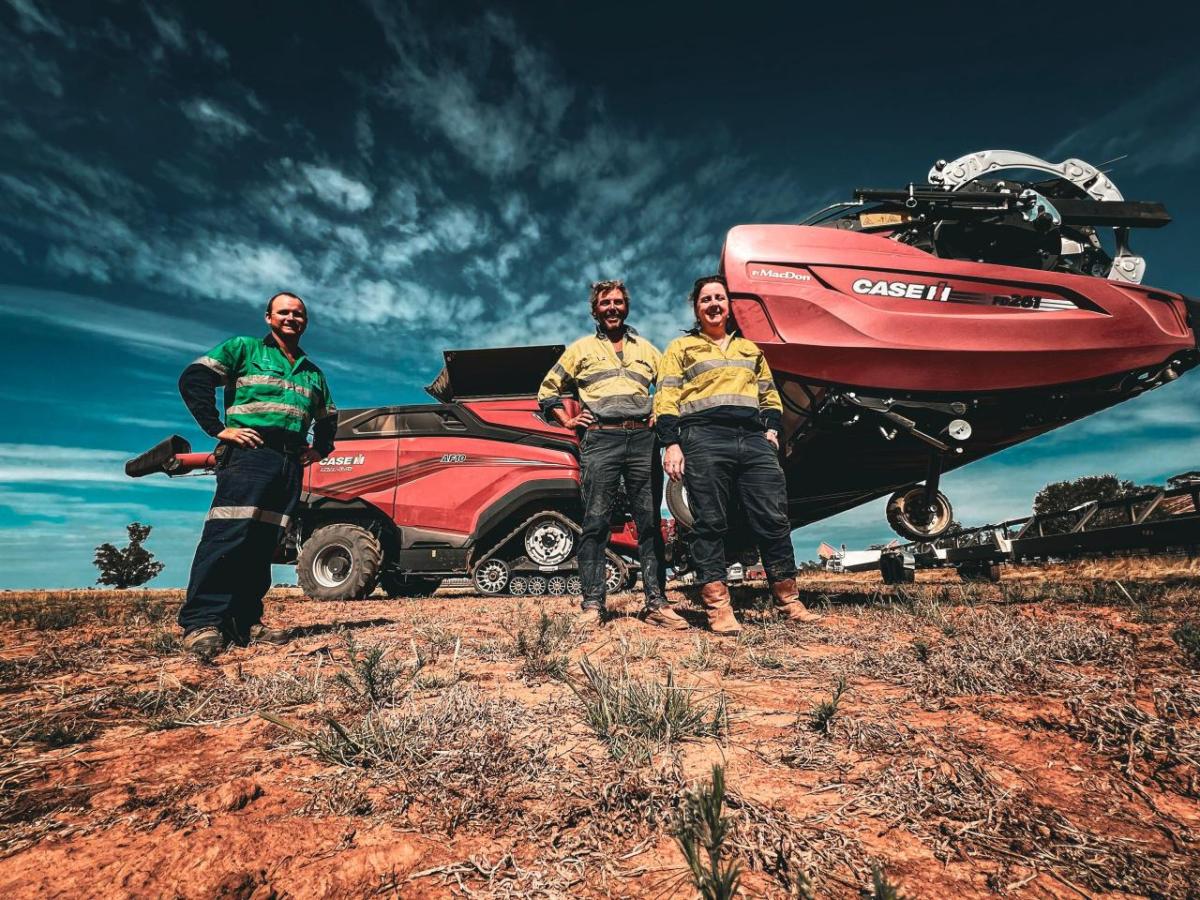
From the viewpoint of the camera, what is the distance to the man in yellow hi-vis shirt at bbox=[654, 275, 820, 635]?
3.40 metres

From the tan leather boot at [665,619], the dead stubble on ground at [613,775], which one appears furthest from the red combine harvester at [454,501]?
the dead stubble on ground at [613,775]

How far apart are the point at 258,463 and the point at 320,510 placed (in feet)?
14.6

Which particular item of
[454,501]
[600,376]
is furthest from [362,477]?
[600,376]

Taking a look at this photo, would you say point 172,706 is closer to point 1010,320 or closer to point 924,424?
point 924,424

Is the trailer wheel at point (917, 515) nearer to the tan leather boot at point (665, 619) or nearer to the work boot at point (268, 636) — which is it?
the tan leather boot at point (665, 619)

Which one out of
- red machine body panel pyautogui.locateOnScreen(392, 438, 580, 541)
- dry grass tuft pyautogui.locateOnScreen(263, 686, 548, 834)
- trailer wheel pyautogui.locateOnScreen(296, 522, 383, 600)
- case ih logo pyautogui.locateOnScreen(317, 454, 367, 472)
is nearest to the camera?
dry grass tuft pyautogui.locateOnScreen(263, 686, 548, 834)

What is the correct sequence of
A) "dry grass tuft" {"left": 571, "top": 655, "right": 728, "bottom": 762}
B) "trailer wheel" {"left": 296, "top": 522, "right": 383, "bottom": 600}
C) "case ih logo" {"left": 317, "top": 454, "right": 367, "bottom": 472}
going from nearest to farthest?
"dry grass tuft" {"left": 571, "top": 655, "right": 728, "bottom": 762} < "trailer wheel" {"left": 296, "top": 522, "right": 383, "bottom": 600} < "case ih logo" {"left": 317, "top": 454, "right": 367, "bottom": 472}

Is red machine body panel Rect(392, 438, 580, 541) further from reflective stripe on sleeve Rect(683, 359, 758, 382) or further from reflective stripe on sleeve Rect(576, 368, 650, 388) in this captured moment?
reflective stripe on sleeve Rect(683, 359, 758, 382)

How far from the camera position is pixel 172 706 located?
1.71 meters

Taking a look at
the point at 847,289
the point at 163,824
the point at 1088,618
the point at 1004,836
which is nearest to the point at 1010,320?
the point at 847,289

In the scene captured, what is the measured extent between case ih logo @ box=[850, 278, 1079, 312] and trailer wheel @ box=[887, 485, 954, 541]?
1.53 metres

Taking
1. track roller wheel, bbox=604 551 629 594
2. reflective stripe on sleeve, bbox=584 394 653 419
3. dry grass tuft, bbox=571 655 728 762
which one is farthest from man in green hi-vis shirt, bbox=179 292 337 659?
track roller wheel, bbox=604 551 629 594

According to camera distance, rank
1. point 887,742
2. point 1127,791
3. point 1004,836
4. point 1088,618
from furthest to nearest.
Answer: point 1088,618 → point 887,742 → point 1127,791 → point 1004,836

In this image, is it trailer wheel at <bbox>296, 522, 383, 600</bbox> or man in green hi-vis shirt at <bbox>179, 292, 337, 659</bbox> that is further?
trailer wheel at <bbox>296, 522, 383, 600</bbox>
